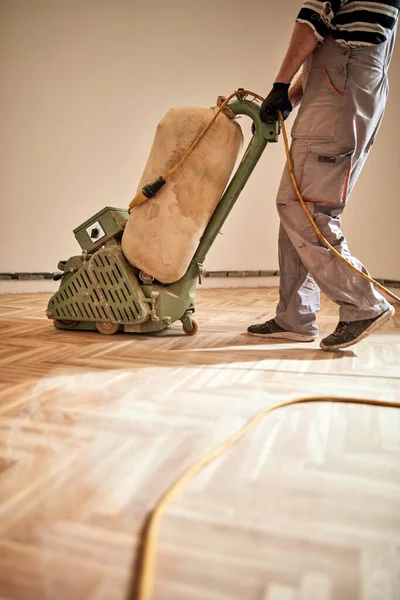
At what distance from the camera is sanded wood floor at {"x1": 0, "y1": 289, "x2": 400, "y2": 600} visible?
0.64 metres

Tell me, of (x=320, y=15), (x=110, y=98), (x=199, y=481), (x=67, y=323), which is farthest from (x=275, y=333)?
(x=110, y=98)

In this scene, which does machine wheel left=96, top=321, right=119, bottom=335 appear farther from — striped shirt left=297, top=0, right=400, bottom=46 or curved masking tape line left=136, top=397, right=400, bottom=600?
striped shirt left=297, top=0, right=400, bottom=46

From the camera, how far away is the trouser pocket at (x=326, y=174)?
1.87m

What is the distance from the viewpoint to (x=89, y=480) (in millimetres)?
879

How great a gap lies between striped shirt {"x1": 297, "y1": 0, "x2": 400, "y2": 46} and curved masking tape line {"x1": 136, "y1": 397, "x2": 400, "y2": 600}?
1258mm

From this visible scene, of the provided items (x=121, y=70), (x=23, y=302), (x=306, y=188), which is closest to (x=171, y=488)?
(x=306, y=188)

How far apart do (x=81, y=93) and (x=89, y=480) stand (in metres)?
4.01

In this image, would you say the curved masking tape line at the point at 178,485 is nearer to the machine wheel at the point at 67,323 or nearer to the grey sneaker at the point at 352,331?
the grey sneaker at the point at 352,331

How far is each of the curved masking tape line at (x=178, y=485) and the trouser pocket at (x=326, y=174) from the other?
0.86 meters

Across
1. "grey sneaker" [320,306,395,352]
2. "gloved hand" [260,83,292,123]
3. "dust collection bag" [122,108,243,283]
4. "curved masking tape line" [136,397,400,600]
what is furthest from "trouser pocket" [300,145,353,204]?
"curved masking tape line" [136,397,400,600]

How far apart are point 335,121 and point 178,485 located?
146 cm

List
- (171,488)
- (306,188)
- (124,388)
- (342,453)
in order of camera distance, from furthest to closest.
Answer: (306,188) < (124,388) < (342,453) < (171,488)

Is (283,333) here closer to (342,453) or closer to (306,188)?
(306,188)

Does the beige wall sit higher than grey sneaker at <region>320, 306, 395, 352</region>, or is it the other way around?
the beige wall
